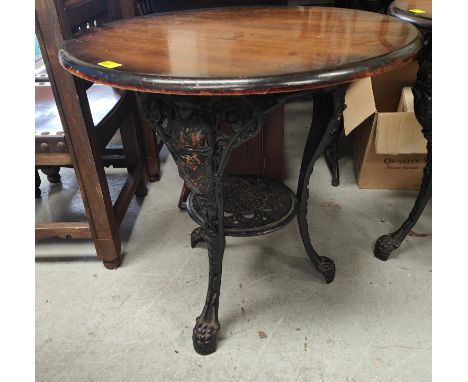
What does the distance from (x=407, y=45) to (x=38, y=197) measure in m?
1.86

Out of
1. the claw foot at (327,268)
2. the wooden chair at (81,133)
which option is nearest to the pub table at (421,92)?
the claw foot at (327,268)

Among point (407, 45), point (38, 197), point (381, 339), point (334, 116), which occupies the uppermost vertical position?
point (407, 45)

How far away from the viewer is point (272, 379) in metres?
1.18

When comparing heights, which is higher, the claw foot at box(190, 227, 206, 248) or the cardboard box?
the cardboard box

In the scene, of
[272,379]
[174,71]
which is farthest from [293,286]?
[174,71]

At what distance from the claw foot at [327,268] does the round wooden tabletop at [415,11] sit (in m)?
0.85

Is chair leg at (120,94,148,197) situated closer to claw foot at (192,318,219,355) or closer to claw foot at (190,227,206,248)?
claw foot at (190,227,206,248)

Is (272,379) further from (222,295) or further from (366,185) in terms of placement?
(366,185)

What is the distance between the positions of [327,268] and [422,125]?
0.62 metres

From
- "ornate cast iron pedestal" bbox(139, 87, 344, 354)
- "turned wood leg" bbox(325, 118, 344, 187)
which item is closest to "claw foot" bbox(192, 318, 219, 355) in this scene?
"ornate cast iron pedestal" bbox(139, 87, 344, 354)

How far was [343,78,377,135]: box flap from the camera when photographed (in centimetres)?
181

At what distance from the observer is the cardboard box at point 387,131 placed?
70.9 inches

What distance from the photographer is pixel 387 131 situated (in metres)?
1.80

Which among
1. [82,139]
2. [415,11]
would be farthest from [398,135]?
[82,139]
